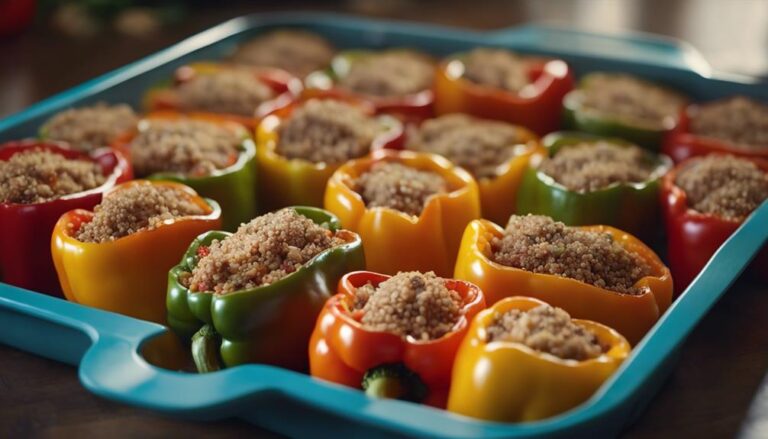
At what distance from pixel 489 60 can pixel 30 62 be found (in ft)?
5.51

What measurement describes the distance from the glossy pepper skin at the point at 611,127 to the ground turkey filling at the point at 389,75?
1.54ft

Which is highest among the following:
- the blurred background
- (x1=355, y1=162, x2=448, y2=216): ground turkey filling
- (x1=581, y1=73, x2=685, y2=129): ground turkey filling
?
(x1=355, y1=162, x2=448, y2=216): ground turkey filling

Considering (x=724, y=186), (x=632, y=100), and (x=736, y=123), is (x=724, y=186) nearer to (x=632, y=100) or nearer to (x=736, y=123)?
(x=736, y=123)

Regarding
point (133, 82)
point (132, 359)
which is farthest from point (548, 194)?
point (133, 82)

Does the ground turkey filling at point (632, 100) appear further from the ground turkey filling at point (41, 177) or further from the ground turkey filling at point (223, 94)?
the ground turkey filling at point (41, 177)

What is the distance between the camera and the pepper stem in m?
2.02

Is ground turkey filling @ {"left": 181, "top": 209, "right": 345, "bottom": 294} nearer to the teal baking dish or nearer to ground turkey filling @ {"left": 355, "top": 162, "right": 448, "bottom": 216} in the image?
the teal baking dish

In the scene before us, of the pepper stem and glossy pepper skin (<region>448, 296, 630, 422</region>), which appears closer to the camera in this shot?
glossy pepper skin (<region>448, 296, 630, 422</region>)

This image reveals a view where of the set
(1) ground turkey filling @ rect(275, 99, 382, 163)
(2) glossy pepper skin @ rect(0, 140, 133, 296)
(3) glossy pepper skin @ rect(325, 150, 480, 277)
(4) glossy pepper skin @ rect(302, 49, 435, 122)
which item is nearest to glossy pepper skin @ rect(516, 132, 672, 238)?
(3) glossy pepper skin @ rect(325, 150, 480, 277)

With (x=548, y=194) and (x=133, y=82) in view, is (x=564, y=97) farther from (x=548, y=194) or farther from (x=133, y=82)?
(x=133, y=82)

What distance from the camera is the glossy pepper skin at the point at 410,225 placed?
2326 millimetres

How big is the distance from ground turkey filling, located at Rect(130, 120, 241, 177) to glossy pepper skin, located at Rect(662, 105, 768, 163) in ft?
3.74

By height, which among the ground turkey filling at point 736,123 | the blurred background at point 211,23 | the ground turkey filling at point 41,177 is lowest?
the blurred background at point 211,23

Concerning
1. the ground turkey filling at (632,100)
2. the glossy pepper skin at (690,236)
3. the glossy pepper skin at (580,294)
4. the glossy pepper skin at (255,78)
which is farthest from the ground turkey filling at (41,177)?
the ground turkey filling at (632,100)
